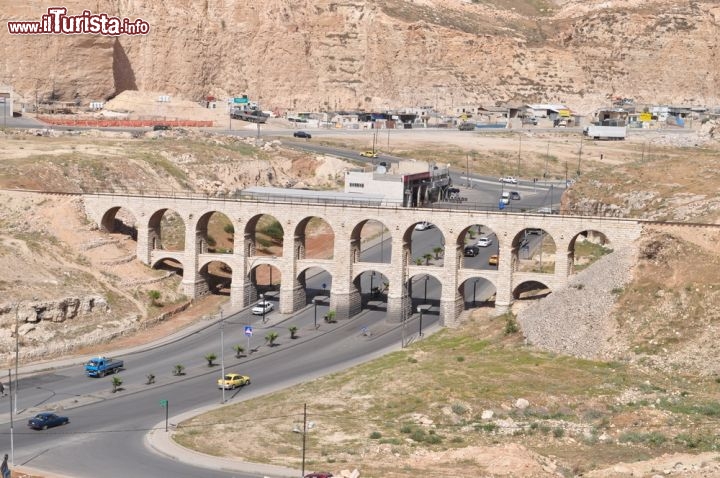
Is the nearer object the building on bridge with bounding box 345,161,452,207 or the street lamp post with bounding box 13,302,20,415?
the street lamp post with bounding box 13,302,20,415

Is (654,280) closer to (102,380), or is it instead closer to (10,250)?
(102,380)

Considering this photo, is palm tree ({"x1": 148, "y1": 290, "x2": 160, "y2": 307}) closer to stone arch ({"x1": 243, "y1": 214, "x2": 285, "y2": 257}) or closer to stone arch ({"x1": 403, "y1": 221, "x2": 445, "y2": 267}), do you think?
stone arch ({"x1": 243, "y1": 214, "x2": 285, "y2": 257})

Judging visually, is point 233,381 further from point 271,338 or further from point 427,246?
point 427,246

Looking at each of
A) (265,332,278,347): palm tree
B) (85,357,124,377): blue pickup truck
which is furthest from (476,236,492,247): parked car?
(85,357,124,377): blue pickup truck

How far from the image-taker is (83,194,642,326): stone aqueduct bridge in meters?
106

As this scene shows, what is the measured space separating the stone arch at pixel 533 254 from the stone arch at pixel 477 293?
359cm

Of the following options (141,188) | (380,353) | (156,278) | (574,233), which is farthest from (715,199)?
(141,188)

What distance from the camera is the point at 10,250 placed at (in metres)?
110

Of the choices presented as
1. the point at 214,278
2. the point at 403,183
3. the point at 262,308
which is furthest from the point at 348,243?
the point at 403,183

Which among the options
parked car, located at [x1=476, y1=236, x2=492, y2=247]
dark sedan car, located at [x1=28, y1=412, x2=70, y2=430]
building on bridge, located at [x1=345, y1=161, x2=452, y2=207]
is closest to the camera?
dark sedan car, located at [x1=28, y1=412, x2=70, y2=430]

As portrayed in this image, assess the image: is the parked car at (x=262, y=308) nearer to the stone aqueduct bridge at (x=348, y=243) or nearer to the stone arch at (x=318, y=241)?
the stone aqueduct bridge at (x=348, y=243)

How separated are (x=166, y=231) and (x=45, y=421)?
54207 mm

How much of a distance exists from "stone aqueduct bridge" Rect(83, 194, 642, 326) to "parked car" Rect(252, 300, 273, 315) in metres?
1.34

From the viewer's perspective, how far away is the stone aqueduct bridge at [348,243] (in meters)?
106
